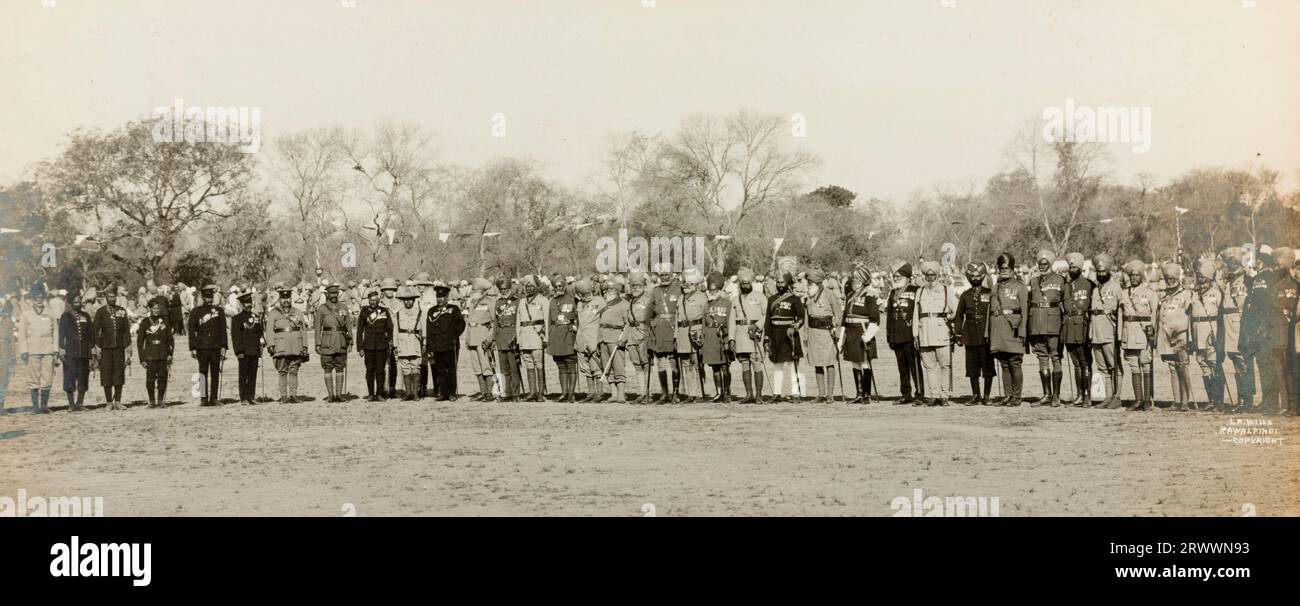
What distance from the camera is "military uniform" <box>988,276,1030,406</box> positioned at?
15.1 metres

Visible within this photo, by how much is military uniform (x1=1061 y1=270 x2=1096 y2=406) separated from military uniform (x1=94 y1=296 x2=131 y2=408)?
44.0 ft

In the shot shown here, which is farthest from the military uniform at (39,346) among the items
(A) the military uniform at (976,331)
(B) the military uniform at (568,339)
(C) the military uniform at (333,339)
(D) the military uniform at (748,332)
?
(A) the military uniform at (976,331)

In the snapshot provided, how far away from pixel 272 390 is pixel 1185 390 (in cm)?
1499

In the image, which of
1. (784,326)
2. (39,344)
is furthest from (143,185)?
(784,326)

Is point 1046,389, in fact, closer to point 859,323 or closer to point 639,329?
point 859,323

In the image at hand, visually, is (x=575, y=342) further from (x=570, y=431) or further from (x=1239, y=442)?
(x=1239, y=442)

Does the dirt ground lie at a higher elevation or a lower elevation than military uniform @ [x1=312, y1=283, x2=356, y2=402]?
lower

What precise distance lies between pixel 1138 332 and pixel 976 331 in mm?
2009

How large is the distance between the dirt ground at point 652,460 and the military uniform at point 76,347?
829 mm

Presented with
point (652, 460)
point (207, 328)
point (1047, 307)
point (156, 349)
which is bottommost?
point (652, 460)

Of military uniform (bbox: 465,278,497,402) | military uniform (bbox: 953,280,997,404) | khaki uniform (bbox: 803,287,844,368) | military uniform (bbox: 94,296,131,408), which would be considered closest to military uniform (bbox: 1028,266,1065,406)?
military uniform (bbox: 953,280,997,404)

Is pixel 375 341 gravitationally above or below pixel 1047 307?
below

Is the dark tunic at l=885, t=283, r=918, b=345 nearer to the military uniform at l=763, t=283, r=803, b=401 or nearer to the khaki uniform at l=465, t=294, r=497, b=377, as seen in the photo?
the military uniform at l=763, t=283, r=803, b=401

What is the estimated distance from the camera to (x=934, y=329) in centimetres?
1552
